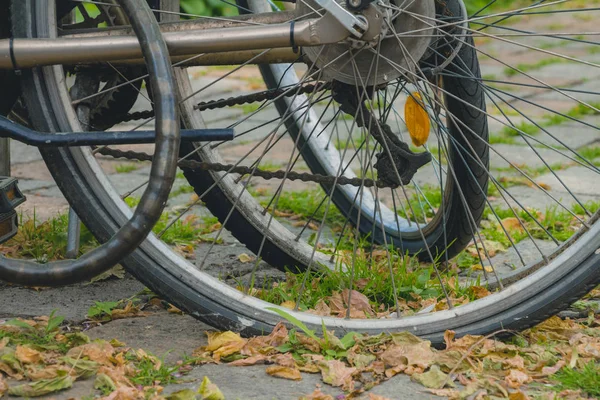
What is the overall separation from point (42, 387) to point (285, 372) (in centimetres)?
46

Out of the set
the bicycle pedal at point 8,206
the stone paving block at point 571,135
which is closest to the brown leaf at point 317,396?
the bicycle pedal at point 8,206

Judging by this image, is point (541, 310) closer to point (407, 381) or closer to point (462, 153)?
point (407, 381)

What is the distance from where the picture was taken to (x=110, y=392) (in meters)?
1.71

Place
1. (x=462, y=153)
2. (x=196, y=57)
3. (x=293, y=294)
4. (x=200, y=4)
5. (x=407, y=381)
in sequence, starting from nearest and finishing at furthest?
(x=407, y=381)
(x=196, y=57)
(x=293, y=294)
(x=462, y=153)
(x=200, y=4)

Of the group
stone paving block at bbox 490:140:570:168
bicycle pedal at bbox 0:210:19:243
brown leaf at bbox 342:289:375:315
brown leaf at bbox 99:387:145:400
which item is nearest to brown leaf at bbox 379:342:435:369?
brown leaf at bbox 342:289:375:315

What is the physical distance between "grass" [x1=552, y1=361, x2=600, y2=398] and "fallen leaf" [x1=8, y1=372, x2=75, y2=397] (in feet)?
3.01

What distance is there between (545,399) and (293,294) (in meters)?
0.72

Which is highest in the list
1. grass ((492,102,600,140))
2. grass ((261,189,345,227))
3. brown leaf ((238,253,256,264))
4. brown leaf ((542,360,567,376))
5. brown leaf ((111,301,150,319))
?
grass ((492,102,600,140))

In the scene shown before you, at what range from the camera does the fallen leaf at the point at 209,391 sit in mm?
1704

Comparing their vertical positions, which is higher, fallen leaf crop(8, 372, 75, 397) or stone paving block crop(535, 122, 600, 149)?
stone paving block crop(535, 122, 600, 149)

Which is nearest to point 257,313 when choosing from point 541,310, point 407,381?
point 407,381

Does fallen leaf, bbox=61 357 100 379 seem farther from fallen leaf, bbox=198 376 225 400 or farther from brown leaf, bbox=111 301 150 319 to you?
brown leaf, bbox=111 301 150 319

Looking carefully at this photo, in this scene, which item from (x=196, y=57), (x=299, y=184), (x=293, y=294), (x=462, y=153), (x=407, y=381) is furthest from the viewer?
(x=299, y=184)

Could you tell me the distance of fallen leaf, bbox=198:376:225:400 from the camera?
5.59 ft
